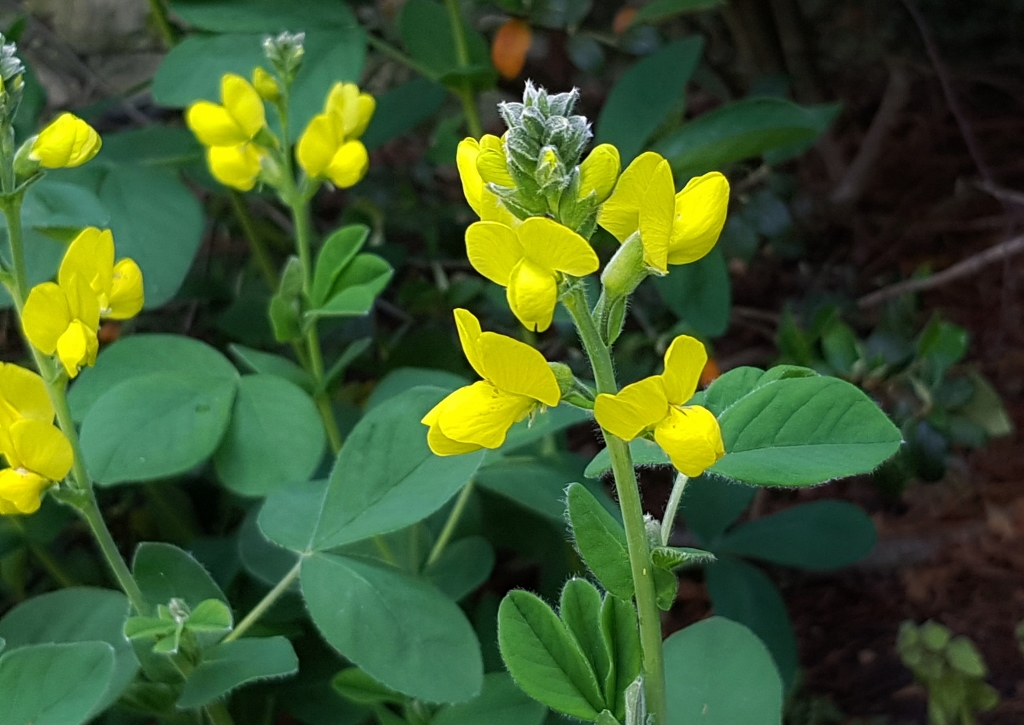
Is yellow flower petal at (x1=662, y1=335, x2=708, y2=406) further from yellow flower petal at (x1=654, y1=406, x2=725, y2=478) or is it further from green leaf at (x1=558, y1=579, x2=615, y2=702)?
green leaf at (x1=558, y1=579, x2=615, y2=702)

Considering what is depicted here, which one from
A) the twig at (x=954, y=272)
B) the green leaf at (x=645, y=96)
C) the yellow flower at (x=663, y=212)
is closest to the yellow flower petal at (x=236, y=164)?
the green leaf at (x=645, y=96)

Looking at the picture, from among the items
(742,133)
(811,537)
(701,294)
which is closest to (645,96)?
(742,133)

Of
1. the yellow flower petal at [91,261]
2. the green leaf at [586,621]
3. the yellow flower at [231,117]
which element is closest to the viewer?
the green leaf at [586,621]

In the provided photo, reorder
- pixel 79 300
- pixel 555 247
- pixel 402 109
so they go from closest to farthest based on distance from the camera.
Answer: pixel 555 247, pixel 79 300, pixel 402 109

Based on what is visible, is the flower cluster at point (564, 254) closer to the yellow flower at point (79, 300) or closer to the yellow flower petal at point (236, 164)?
the yellow flower at point (79, 300)

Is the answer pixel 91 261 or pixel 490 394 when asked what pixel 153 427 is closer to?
pixel 91 261
